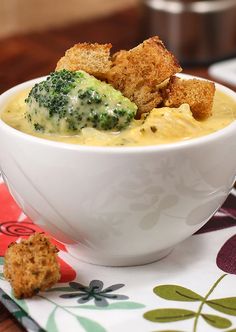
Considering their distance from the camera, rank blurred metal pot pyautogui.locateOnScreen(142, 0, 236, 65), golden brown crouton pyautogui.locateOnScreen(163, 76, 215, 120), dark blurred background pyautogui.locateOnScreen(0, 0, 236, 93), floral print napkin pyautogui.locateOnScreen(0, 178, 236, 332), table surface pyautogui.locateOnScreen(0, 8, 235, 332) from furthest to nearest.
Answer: blurred metal pot pyautogui.locateOnScreen(142, 0, 236, 65), dark blurred background pyautogui.locateOnScreen(0, 0, 236, 93), table surface pyautogui.locateOnScreen(0, 8, 235, 332), golden brown crouton pyautogui.locateOnScreen(163, 76, 215, 120), floral print napkin pyautogui.locateOnScreen(0, 178, 236, 332)

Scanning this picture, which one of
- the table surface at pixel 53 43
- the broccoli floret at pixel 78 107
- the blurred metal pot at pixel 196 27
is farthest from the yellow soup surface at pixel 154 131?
the blurred metal pot at pixel 196 27

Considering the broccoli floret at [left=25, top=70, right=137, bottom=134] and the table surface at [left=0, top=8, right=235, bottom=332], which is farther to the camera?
the table surface at [left=0, top=8, right=235, bottom=332]

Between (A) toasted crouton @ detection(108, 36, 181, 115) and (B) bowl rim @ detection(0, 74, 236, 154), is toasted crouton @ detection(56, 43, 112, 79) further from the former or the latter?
(B) bowl rim @ detection(0, 74, 236, 154)

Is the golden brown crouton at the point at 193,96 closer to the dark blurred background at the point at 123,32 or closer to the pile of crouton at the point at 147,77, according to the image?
the pile of crouton at the point at 147,77

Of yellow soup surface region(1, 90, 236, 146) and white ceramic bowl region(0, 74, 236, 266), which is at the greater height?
yellow soup surface region(1, 90, 236, 146)

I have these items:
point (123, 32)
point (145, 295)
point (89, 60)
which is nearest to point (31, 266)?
point (145, 295)

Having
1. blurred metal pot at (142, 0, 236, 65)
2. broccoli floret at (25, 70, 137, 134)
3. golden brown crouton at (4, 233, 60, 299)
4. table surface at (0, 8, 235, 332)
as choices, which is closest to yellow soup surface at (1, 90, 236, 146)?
broccoli floret at (25, 70, 137, 134)
